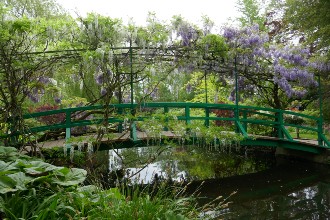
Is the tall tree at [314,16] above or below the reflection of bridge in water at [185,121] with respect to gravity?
above

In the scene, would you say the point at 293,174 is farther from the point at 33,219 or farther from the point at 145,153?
the point at 33,219

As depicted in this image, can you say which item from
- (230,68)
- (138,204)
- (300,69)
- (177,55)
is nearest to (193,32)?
(177,55)

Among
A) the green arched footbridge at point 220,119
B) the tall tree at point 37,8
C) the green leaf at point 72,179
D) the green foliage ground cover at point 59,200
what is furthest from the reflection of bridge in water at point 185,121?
the tall tree at point 37,8

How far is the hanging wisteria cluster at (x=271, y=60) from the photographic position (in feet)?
29.1

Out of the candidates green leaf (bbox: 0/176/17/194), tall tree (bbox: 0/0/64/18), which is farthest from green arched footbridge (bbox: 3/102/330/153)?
tall tree (bbox: 0/0/64/18)

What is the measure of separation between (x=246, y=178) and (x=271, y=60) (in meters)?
3.53

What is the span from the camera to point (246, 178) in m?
8.89

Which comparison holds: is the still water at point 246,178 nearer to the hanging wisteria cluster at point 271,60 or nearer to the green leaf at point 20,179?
the green leaf at point 20,179

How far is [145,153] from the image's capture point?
11977 mm

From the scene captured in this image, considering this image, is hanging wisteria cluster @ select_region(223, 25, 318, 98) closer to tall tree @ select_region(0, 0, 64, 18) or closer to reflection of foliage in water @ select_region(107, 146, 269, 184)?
reflection of foliage in water @ select_region(107, 146, 269, 184)

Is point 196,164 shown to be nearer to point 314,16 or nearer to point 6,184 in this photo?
point 314,16

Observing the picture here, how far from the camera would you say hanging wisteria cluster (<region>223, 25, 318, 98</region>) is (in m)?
8.88

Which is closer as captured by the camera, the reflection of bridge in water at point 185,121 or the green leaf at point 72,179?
the green leaf at point 72,179

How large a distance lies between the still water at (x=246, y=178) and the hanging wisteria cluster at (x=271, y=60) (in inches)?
86.8
